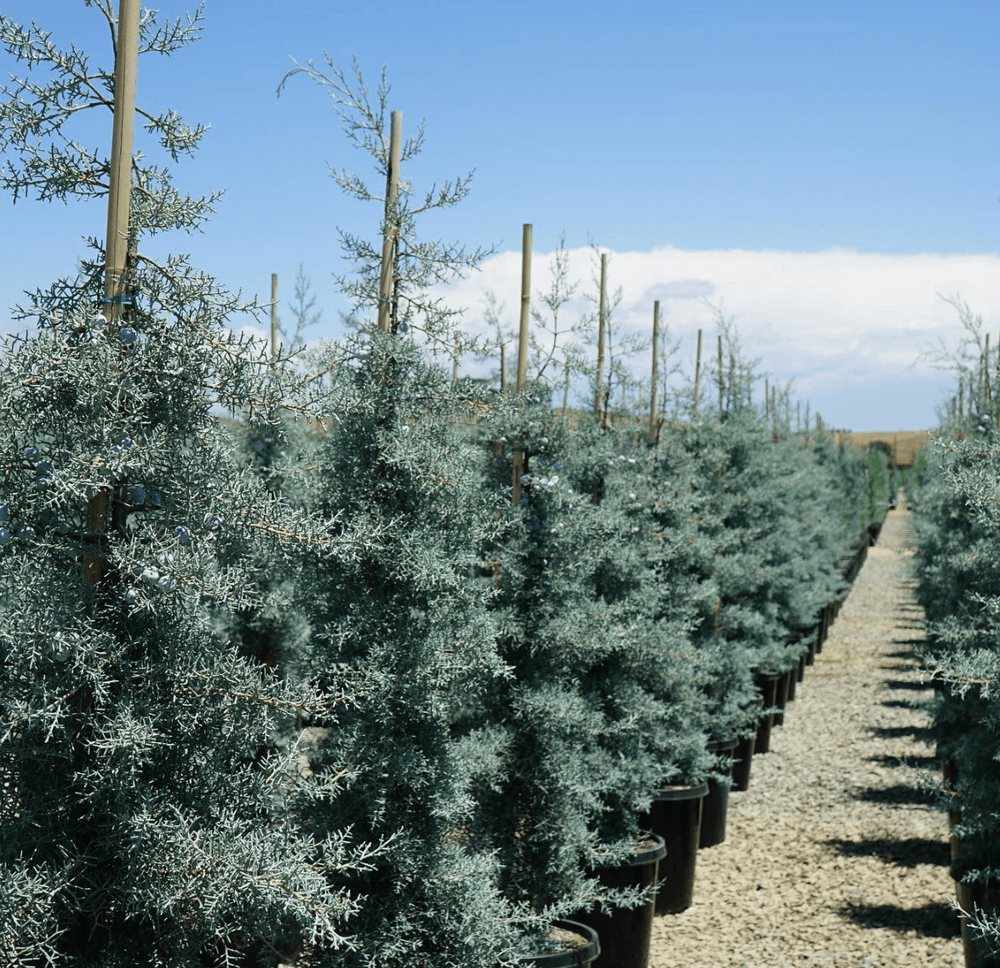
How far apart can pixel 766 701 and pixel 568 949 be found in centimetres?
732

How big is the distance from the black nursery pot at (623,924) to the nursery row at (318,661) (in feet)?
0.40

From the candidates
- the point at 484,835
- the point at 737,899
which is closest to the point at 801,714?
the point at 737,899

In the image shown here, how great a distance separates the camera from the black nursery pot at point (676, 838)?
6.99 meters

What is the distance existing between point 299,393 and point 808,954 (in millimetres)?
5422

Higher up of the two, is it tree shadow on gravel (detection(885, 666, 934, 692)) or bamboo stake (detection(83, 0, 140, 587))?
bamboo stake (detection(83, 0, 140, 587))

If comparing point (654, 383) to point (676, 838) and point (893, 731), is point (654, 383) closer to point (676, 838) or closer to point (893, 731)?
point (676, 838)

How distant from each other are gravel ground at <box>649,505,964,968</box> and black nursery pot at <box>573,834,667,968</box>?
73 cm

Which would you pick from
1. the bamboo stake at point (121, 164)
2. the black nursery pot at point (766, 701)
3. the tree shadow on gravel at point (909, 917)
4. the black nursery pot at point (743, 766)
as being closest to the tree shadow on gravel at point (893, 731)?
the black nursery pot at point (766, 701)

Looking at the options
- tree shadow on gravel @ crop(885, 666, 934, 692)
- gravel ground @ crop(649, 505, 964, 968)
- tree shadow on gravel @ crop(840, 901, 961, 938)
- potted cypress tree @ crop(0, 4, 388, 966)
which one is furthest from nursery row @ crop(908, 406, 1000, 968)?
tree shadow on gravel @ crop(885, 666, 934, 692)

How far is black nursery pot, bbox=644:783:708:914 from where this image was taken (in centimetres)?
699

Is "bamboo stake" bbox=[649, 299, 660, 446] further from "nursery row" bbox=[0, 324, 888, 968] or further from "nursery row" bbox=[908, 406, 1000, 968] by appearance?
"nursery row" bbox=[908, 406, 1000, 968]

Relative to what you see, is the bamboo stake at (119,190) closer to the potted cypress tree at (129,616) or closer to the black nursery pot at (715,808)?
the potted cypress tree at (129,616)

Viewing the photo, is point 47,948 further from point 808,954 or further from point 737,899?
point 737,899

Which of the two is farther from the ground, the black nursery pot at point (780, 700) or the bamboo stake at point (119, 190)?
the bamboo stake at point (119, 190)
